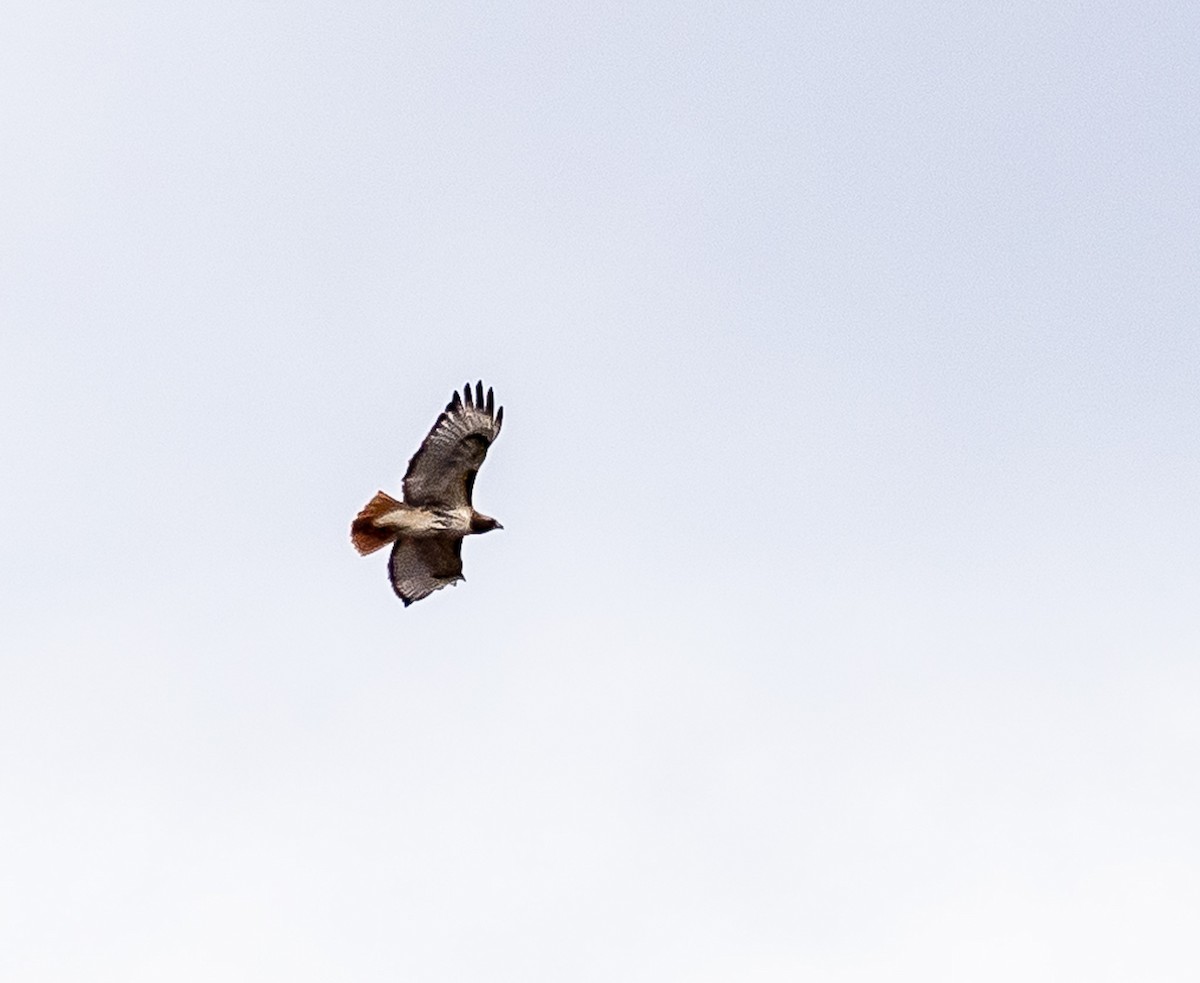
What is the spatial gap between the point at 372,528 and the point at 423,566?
155 centimetres

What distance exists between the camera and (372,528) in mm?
25922

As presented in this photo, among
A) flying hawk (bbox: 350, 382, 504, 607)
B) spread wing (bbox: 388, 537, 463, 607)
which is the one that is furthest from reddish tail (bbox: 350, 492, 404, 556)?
spread wing (bbox: 388, 537, 463, 607)

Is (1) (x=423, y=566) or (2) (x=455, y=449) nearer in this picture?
(2) (x=455, y=449)

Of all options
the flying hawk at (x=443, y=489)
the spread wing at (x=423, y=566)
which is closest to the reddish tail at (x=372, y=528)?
the flying hawk at (x=443, y=489)

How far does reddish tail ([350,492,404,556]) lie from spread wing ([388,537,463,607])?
0.66 metres

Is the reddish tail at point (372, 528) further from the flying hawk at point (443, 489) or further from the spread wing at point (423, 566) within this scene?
the spread wing at point (423, 566)

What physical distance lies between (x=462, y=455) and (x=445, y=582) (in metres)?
2.50

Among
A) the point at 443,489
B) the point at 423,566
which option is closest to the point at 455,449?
the point at 443,489

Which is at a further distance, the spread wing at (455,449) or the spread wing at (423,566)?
the spread wing at (423,566)

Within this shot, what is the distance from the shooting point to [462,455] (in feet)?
84.9

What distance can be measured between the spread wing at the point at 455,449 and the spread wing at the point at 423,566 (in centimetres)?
110

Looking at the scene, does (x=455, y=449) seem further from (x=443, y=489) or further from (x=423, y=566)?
(x=423, y=566)

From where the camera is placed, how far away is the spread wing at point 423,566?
88.4 ft

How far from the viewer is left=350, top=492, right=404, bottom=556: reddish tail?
25.7m
